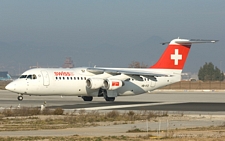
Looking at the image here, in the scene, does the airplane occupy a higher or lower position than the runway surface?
higher

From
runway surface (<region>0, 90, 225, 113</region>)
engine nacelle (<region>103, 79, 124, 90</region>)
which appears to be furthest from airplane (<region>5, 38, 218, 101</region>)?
runway surface (<region>0, 90, 225, 113</region>)

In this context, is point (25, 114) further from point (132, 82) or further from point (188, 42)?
point (188, 42)

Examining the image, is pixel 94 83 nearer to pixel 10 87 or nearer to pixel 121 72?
pixel 121 72

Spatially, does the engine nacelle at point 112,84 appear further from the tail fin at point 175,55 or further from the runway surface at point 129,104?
the tail fin at point 175,55

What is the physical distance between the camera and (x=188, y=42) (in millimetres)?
55906

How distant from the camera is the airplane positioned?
49.5 meters

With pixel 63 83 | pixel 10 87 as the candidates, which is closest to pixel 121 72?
pixel 63 83

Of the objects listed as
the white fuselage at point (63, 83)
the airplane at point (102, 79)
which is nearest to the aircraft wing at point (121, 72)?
the airplane at point (102, 79)

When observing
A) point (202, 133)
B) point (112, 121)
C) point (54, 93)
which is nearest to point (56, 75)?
point (54, 93)

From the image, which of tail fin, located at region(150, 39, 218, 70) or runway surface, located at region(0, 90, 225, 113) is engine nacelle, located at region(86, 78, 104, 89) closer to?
runway surface, located at region(0, 90, 225, 113)

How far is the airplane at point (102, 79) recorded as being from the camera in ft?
163

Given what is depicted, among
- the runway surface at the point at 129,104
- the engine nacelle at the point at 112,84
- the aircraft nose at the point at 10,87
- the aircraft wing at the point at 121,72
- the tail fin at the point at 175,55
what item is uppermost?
the tail fin at the point at 175,55

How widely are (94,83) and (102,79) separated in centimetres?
126

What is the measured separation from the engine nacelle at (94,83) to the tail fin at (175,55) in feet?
23.7
